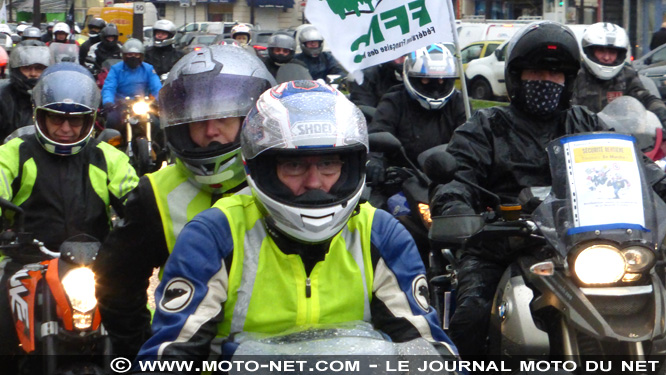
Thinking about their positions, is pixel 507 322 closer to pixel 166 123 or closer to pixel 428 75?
pixel 166 123

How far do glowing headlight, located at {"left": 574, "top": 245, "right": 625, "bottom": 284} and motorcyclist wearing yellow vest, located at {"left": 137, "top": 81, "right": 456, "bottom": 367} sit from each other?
64 cm

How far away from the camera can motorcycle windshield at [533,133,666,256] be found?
3.66m

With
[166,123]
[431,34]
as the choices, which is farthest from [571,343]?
[431,34]

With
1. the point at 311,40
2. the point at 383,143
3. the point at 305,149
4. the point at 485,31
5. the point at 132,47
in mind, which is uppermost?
the point at 305,149

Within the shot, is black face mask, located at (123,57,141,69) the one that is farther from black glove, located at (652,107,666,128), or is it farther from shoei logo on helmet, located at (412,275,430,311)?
shoei logo on helmet, located at (412,275,430,311)

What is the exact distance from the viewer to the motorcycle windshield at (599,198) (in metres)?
3.66

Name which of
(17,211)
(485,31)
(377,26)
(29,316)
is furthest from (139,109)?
(485,31)

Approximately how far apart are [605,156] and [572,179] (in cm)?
12

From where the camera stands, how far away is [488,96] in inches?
1052

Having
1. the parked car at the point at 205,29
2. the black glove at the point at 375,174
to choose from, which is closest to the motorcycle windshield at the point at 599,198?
the black glove at the point at 375,174

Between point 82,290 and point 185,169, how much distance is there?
88 centimetres

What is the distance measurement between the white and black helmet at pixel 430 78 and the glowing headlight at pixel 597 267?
444cm

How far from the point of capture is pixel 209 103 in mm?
4281

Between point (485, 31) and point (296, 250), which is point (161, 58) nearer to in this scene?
point (296, 250)
